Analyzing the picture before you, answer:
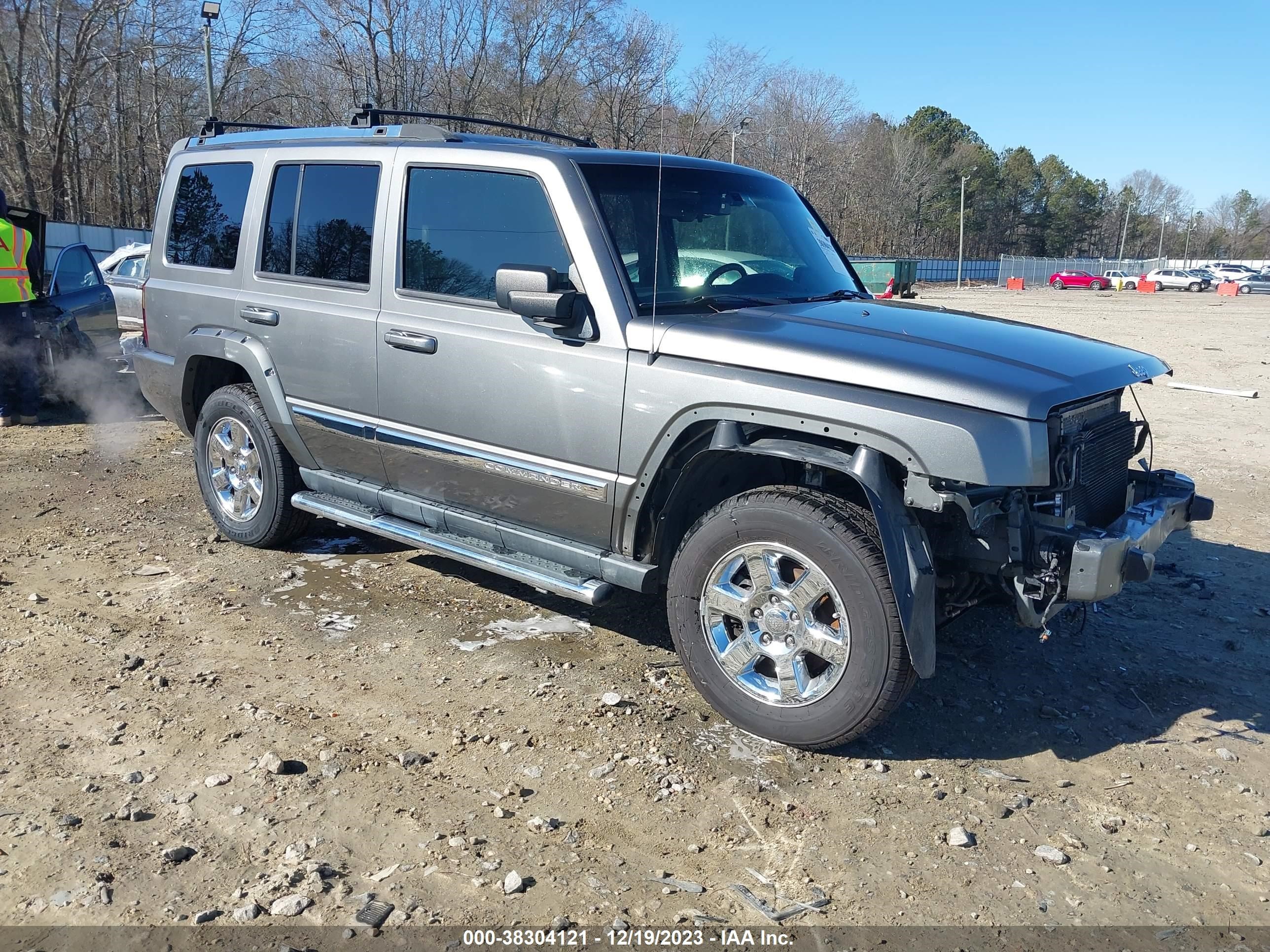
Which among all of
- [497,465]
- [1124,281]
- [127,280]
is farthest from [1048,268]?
[497,465]

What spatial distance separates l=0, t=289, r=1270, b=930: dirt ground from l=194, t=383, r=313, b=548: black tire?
0.17 meters

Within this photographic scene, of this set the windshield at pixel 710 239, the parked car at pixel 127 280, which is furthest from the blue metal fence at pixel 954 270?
the windshield at pixel 710 239

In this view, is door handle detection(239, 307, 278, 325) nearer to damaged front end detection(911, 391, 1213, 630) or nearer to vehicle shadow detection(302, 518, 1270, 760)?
vehicle shadow detection(302, 518, 1270, 760)

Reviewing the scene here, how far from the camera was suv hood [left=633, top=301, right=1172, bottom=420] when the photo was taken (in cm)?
333

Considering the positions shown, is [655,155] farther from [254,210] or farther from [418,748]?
[418,748]

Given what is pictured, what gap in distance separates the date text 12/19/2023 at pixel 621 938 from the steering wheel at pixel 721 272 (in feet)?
8.57

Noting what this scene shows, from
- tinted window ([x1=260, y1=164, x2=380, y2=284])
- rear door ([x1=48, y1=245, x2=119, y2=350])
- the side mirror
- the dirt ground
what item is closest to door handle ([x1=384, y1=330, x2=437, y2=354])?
tinted window ([x1=260, y1=164, x2=380, y2=284])

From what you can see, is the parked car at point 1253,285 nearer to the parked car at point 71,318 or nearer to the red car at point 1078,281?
the red car at point 1078,281

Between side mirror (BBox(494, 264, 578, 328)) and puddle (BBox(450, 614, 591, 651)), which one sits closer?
side mirror (BBox(494, 264, 578, 328))

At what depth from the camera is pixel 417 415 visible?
185 inches

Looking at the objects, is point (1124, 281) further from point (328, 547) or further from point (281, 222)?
point (281, 222)

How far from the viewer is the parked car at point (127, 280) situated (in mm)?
12469

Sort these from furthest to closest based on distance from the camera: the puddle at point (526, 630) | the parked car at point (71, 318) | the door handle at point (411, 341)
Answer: the parked car at point (71, 318)
the puddle at point (526, 630)
the door handle at point (411, 341)

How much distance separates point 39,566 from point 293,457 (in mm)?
1579
